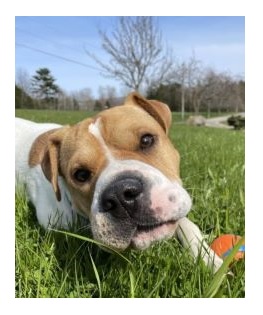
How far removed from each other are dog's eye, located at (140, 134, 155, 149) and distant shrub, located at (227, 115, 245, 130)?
0.56m

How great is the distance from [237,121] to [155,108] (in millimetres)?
478

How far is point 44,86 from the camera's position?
307cm

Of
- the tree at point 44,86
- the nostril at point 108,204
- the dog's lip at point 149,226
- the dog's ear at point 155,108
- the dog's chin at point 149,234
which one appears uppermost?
the tree at point 44,86

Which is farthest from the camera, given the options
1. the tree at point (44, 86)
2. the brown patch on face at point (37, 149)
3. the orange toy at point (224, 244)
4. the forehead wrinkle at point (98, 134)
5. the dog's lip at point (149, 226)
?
the brown patch on face at point (37, 149)

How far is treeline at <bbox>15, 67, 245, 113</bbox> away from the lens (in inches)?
117

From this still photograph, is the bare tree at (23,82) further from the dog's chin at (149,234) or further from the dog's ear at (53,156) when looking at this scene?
the dog's chin at (149,234)

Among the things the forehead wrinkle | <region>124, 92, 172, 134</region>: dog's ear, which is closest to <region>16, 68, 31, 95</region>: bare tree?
the forehead wrinkle

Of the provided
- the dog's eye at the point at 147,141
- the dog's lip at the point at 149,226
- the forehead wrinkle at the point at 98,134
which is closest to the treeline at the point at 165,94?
the forehead wrinkle at the point at 98,134

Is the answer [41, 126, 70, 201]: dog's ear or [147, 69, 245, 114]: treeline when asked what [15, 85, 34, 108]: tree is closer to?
[41, 126, 70, 201]: dog's ear

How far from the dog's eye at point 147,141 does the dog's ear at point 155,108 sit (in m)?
0.27

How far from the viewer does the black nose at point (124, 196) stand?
2.29 m
